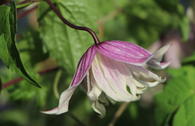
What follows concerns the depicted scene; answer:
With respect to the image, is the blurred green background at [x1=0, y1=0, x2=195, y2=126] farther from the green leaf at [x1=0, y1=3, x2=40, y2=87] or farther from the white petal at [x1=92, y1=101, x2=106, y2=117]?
the white petal at [x1=92, y1=101, x2=106, y2=117]

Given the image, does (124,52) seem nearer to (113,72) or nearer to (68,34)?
(113,72)

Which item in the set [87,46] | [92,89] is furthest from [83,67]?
[87,46]

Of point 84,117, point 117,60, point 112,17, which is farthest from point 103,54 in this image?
point 84,117

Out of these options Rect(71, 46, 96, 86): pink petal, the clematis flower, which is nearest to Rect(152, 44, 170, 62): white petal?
the clematis flower

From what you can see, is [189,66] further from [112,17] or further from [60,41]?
[112,17]

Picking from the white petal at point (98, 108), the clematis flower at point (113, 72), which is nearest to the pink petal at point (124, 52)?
the clematis flower at point (113, 72)

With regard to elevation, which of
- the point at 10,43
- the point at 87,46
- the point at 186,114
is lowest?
the point at 186,114

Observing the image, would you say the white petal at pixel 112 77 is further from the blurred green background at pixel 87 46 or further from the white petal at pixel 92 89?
the blurred green background at pixel 87 46

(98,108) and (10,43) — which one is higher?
(10,43)
